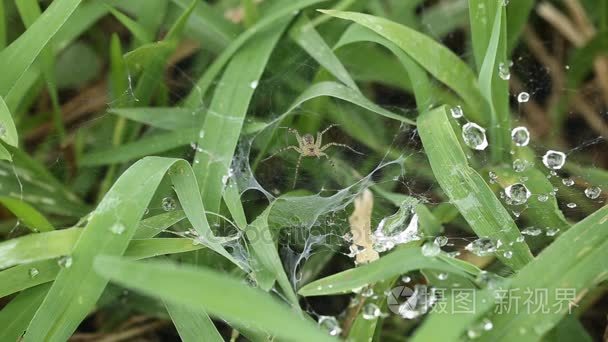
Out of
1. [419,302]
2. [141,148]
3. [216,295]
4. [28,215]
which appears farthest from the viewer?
[141,148]

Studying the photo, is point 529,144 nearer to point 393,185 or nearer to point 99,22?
point 393,185

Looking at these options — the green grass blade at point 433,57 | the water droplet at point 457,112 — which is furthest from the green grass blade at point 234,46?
the water droplet at point 457,112

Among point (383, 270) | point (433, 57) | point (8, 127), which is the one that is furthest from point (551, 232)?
point (8, 127)

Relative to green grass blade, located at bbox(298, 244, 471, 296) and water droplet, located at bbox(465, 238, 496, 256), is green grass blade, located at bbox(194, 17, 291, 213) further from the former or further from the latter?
water droplet, located at bbox(465, 238, 496, 256)

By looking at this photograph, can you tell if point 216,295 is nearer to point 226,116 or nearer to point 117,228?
point 117,228

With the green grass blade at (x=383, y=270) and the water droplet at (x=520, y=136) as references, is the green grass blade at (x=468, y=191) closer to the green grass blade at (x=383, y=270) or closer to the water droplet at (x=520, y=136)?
the green grass blade at (x=383, y=270)

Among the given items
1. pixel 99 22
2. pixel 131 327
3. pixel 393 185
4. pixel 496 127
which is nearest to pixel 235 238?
pixel 393 185

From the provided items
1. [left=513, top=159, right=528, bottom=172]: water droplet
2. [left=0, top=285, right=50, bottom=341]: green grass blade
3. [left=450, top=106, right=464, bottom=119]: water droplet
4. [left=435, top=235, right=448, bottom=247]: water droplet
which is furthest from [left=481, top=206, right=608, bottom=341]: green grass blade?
[left=0, top=285, right=50, bottom=341]: green grass blade
